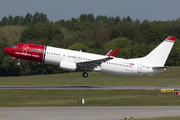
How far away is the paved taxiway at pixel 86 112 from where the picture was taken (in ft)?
80.3

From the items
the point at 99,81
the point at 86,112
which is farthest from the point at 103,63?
the point at 86,112

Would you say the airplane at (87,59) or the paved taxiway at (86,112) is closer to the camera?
the paved taxiway at (86,112)

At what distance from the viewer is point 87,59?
51.9 meters

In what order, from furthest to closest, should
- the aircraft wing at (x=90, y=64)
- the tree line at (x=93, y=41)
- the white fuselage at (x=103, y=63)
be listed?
the tree line at (x=93, y=41) < the white fuselage at (x=103, y=63) < the aircraft wing at (x=90, y=64)

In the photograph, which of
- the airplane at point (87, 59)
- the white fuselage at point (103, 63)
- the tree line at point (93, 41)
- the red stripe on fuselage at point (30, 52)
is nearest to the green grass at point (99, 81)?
the white fuselage at point (103, 63)

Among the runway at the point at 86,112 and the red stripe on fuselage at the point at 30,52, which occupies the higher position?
the red stripe on fuselage at the point at 30,52

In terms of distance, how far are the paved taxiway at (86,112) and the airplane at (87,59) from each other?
2100cm

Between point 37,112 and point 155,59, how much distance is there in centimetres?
3250

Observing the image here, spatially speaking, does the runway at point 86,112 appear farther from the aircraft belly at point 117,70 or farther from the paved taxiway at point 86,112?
the aircraft belly at point 117,70

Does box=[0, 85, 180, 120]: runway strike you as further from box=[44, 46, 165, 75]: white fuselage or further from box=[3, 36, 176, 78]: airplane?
box=[44, 46, 165, 75]: white fuselage

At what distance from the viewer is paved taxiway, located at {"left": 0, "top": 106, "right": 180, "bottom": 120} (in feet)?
80.3

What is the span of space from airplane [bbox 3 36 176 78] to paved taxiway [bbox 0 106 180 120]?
2100cm

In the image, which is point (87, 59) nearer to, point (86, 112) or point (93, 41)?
point (86, 112)

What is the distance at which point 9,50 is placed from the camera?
168 feet
